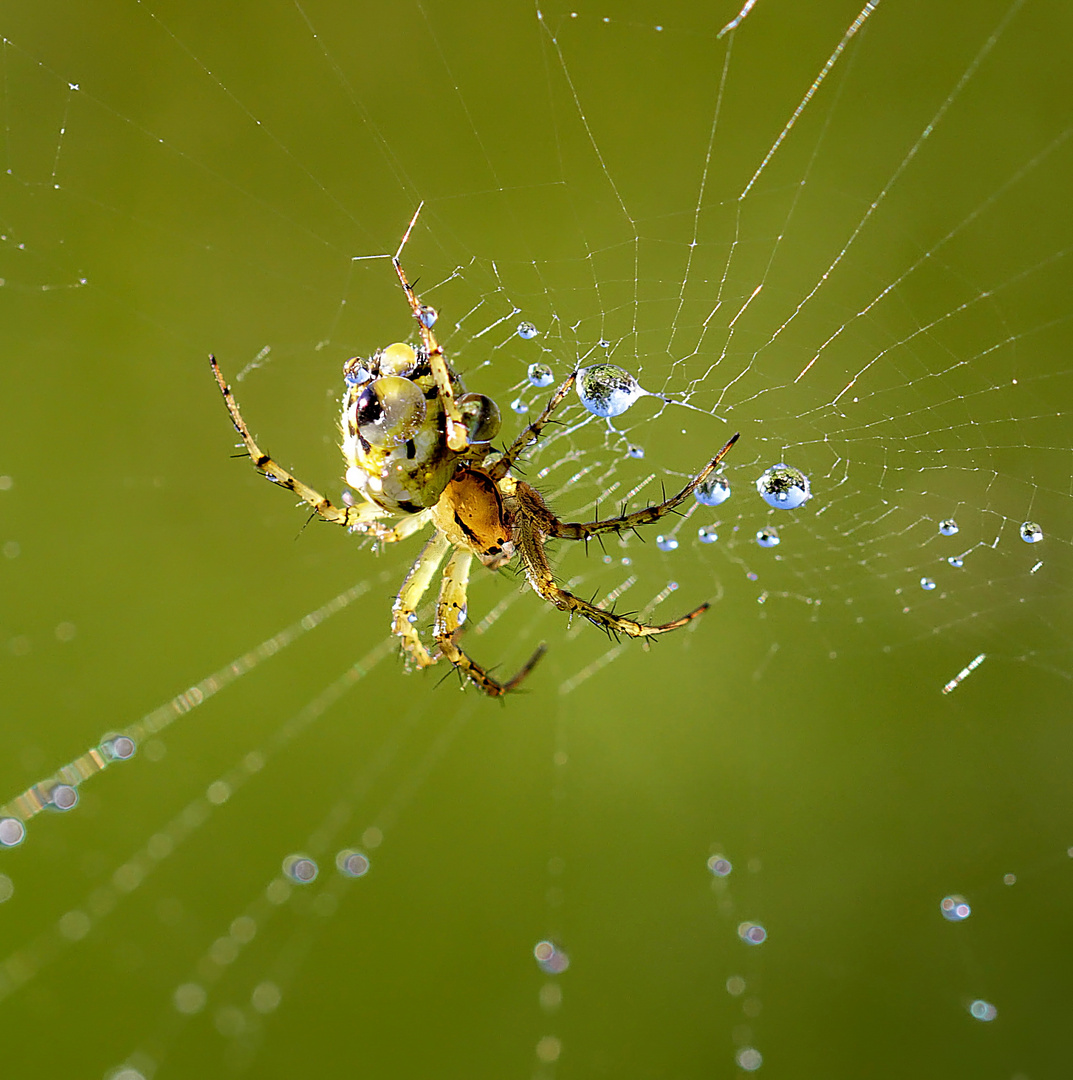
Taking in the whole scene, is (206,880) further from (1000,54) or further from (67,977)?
(1000,54)

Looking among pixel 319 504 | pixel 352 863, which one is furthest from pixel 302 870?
pixel 319 504

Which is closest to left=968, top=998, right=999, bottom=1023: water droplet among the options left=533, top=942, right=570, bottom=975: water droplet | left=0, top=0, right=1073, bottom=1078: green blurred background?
left=0, top=0, right=1073, bottom=1078: green blurred background

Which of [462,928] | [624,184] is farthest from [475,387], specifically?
[462,928]

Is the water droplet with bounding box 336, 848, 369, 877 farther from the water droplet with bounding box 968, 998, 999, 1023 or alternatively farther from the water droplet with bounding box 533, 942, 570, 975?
the water droplet with bounding box 968, 998, 999, 1023

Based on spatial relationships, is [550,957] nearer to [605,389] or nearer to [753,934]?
[753,934]

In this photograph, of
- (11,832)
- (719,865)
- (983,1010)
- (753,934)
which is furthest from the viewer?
(719,865)

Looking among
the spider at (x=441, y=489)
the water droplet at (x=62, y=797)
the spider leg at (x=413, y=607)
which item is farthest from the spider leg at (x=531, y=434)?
the water droplet at (x=62, y=797)

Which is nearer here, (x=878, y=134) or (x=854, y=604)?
(x=878, y=134)
